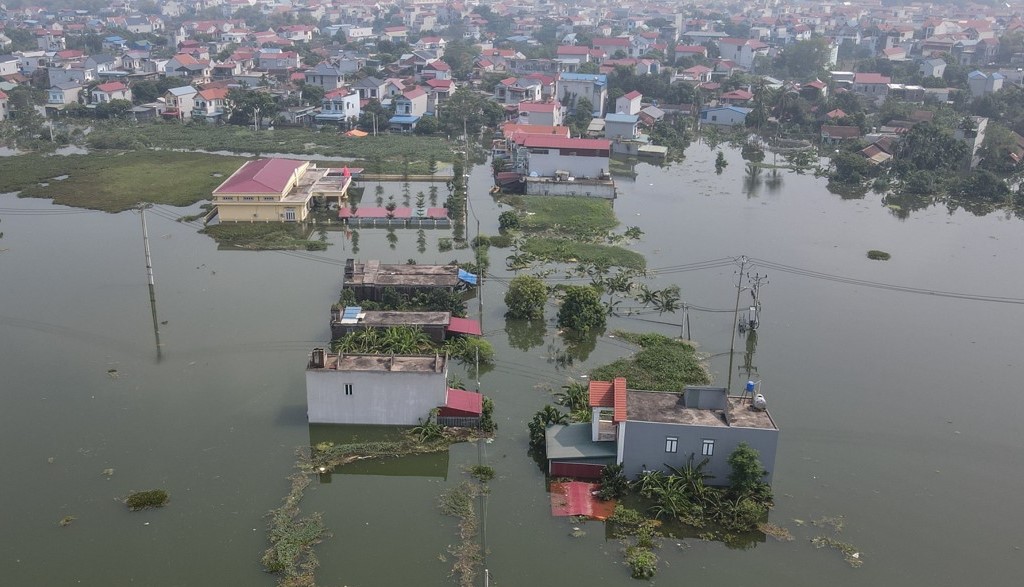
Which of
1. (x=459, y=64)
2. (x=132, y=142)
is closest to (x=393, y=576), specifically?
(x=132, y=142)

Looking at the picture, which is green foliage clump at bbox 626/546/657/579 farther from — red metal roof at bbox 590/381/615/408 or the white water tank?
the white water tank

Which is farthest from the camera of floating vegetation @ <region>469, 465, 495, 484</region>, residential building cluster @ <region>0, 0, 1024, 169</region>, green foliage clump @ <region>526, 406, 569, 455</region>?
residential building cluster @ <region>0, 0, 1024, 169</region>

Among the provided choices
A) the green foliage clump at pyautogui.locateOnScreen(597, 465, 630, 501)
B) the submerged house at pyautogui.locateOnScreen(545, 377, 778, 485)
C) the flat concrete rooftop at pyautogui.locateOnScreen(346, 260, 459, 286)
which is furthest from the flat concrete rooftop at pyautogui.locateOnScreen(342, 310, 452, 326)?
the green foliage clump at pyautogui.locateOnScreen(597, 465, 630, 501)

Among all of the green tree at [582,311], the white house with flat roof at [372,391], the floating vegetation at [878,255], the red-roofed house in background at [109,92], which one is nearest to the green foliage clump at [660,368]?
the green tree at [582,311]

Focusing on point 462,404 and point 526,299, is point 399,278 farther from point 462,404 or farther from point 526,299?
point 462,404

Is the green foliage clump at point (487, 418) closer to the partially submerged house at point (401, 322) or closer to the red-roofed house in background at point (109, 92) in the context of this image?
the partially submerged house at point (401, 322)

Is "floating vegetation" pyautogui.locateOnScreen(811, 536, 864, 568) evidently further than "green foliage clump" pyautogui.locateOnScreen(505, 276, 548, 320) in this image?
No
